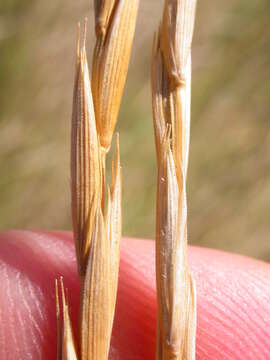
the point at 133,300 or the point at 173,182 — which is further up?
the point at 173,182

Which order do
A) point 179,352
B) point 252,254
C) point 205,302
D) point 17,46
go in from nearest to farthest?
point 179,352, point 205,302, point 17,46, point 252,254

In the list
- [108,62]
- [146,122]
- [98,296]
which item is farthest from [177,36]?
[146,122]

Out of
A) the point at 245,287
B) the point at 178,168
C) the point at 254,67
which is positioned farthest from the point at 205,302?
the point at 254,67

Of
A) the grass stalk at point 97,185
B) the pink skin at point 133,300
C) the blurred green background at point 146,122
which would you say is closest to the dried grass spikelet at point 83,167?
the grass stalk at point 97,185

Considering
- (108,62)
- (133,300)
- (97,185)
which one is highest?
(108,62)

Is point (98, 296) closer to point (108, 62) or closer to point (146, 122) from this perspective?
point (108, 62)

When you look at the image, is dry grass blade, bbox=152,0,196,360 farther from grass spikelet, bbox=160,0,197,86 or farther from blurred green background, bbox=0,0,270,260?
blurred green background, bbox=0,0,270,260

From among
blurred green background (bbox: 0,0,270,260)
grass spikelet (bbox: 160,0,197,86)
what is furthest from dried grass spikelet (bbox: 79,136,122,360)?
blurred green background (bbox: 0,0,270,260)

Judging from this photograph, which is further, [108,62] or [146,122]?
[146,122]

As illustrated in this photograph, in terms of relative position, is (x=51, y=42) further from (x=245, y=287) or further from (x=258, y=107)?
(x=245, y=287)
